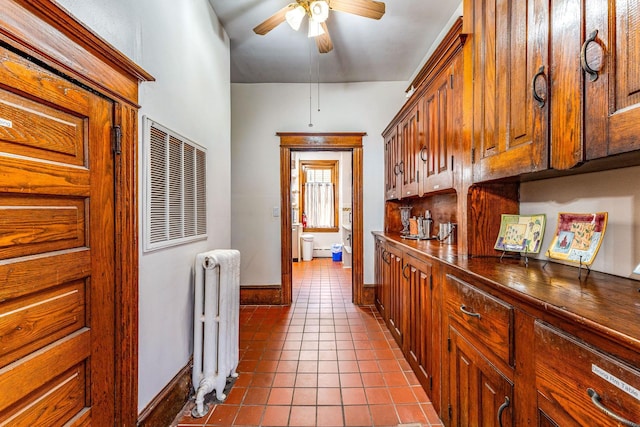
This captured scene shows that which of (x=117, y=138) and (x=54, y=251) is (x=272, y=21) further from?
(x=54, y=251)

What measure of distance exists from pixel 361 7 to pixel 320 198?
590 centimetres

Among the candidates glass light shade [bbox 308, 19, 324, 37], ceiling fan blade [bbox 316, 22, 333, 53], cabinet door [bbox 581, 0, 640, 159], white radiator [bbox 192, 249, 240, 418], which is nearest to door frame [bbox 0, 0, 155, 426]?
white radiator [bbox 192, 249, 240, 418]

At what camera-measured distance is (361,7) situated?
201 centimetres

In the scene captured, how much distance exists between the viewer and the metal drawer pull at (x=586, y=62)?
87 centimetres

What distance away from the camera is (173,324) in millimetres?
1726

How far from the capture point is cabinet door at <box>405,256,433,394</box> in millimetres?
1825

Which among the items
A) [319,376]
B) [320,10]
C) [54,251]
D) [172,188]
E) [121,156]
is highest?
[320,10]

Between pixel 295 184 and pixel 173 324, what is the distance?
596 centimetres

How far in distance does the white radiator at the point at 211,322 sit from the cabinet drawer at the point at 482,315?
1354 millimetres

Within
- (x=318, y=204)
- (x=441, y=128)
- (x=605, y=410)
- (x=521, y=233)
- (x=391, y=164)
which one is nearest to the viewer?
(x=605, y=410)

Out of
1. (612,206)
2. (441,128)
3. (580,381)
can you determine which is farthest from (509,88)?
(580,381)

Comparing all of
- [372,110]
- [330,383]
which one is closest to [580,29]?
[330,383]

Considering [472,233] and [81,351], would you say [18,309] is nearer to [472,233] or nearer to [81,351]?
[81,351]

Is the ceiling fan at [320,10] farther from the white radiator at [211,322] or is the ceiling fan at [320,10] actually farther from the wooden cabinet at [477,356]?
the wooden cabinet at [477,356]
